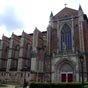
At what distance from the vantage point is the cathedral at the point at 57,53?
96.2 feet

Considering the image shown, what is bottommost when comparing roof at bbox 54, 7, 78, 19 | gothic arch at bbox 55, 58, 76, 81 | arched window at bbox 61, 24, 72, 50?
gothic arch at bbox 55, 58, 76, 81

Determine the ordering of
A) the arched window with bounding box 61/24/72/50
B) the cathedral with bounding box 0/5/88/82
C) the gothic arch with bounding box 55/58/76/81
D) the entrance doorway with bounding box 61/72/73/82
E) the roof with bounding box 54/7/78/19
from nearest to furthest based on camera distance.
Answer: the cathedral with bounding box 0/5/88/82
the entrance doorway with bounding box 61/72/73/82
the gothic arch with bounding box 55/58/76/81
the arched window with bounding box 61/24/72/50
the roof with bounding box 54/7/78/19

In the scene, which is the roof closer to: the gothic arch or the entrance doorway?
the gothic arch

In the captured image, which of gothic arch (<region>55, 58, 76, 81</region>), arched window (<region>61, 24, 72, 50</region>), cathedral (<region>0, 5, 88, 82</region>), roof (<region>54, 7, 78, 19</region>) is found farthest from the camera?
roof (<region>54, 7, 78, 19</region>)

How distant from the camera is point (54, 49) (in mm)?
33094

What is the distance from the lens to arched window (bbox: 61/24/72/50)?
32228 mm

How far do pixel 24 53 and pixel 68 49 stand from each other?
1225 centimetres

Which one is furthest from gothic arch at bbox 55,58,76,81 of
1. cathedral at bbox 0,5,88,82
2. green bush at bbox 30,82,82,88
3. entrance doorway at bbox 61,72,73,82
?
green bush at bbox 30,82,82,88

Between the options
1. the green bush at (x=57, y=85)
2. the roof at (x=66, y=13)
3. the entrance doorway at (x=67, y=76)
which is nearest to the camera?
the green bush at (x=57, y=85)

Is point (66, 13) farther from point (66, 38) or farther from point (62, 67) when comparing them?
point (62, 67)

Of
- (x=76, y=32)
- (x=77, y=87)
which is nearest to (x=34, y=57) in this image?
(x=76, y=32)

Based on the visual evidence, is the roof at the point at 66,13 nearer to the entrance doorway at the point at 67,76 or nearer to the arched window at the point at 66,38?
the arched window at the point at 66,38

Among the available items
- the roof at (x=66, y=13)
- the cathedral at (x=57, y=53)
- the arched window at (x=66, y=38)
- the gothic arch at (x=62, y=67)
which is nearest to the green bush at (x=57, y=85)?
the cathedral at (x=57, y=53)

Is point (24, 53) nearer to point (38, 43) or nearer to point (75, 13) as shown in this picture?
point (38, 43)
